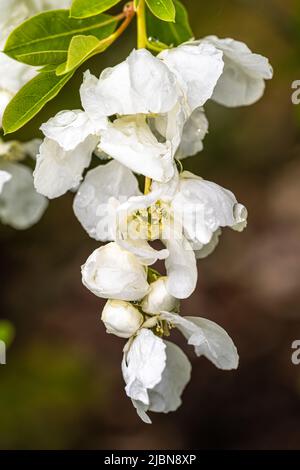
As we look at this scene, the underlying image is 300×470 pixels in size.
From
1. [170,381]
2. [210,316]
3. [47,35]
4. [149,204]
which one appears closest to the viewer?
[149,204]

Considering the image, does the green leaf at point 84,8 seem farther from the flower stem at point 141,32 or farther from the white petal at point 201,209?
the white petal at point 201,209

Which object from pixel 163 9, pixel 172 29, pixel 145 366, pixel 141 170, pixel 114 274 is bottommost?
pixel 145 366

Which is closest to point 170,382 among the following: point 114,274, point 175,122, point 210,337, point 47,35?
point 210,337

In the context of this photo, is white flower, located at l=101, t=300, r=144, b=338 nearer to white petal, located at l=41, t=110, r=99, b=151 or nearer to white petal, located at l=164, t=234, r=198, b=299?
white petal, located at l=164, t=234, r=198, b=299

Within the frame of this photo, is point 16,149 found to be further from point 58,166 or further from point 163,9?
point 163,9

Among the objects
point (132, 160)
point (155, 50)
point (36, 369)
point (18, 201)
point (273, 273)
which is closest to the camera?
point (132, 160)

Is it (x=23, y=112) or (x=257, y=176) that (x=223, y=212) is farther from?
(x=257, y=176)

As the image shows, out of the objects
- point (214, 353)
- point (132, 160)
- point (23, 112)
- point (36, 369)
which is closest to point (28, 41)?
point (23, 112)
